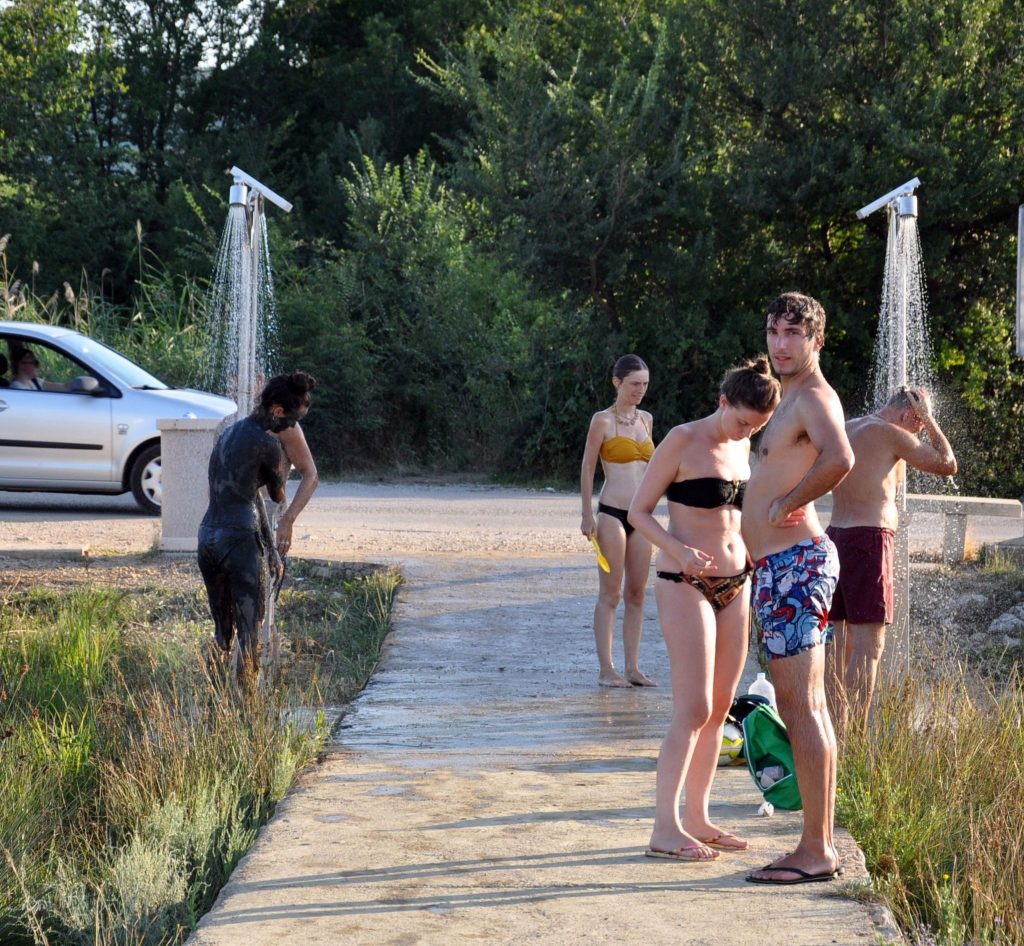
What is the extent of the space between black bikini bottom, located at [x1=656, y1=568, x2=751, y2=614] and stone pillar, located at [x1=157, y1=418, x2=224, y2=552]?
25.2 feet

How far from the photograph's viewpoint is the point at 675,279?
778 inches

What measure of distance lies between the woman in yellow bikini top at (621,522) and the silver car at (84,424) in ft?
22.9

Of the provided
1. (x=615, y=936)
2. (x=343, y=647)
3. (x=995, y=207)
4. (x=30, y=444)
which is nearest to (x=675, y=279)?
(x=995, y=207)

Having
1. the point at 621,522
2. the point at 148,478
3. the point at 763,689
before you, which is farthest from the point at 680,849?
the point at 148,478

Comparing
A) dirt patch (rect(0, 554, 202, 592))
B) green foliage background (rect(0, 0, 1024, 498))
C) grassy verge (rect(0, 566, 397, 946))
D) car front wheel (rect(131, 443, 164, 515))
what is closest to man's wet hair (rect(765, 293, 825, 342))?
grassy verge (rect(0, 566, 397, 946))

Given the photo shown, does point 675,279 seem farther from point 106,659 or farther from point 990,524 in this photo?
point 106,659

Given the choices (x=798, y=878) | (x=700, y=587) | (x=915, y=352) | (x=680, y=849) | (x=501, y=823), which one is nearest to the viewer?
(x=798, y=878)

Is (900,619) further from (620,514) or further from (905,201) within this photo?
(905,201)

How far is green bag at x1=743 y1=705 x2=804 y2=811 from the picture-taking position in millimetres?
5242

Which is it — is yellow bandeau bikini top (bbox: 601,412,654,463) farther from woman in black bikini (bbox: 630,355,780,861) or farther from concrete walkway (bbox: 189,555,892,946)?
woman in black bikini (bbox: 630,355,780,861)

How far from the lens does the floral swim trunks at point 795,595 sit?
479 cm

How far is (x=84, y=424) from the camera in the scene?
1434 centimetres

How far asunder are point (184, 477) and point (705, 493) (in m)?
7.77

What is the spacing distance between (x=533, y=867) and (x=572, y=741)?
185cm
